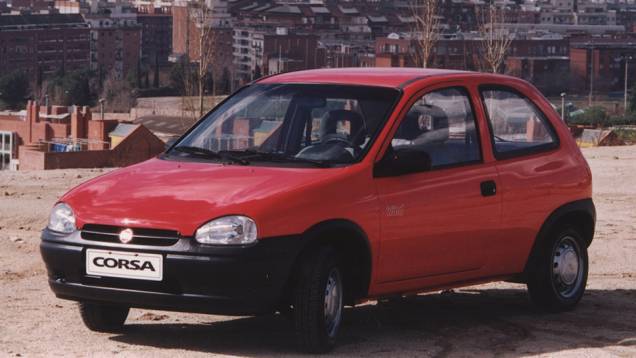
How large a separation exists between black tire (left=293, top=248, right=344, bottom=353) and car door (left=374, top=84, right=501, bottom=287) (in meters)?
0.48

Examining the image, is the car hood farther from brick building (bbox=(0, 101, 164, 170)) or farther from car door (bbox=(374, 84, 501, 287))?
brick building (bbox=(0, 101, 164, 170))

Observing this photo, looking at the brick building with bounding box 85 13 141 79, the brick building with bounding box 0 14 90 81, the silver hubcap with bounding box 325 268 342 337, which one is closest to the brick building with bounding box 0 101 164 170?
the silver hubcap with bounding box 325 268 342 337

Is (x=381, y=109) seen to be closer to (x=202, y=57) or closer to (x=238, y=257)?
(x=238, y=257)

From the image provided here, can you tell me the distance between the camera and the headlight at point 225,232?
676cm

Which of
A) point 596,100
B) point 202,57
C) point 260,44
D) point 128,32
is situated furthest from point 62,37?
point 202,57

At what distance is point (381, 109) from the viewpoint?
7727 millimetres

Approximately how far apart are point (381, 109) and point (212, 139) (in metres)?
0.91

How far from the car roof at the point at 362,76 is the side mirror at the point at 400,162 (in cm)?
50

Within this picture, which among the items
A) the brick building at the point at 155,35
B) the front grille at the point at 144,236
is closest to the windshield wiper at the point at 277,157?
the front grille at the point at 144,236

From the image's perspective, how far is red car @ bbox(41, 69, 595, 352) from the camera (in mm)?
6820

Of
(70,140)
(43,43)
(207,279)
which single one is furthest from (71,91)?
(207,279)

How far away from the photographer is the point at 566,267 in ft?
29.0

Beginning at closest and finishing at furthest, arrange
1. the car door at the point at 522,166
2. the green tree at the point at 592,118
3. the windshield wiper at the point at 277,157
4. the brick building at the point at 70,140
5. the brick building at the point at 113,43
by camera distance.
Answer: the windshield wiper at the point at 277,157 < the car door at the point at 522,166 < the brick building at the point at 70,140 < the green tree at the point at 592,118 < the brick building at the point at 113,43

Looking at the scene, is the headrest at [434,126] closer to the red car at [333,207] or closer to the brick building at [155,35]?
the red car at [333,207]
